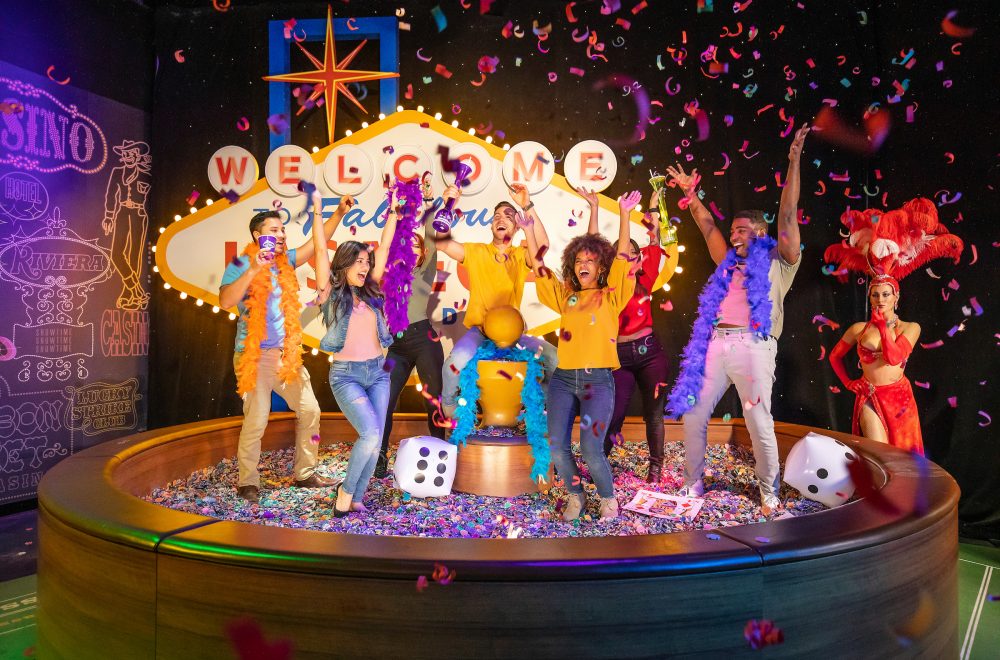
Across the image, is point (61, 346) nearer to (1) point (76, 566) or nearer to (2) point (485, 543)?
(1) point (76, 566)

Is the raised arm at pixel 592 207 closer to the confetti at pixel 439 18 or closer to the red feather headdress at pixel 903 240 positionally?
the red feather headdress at pixel 903 240

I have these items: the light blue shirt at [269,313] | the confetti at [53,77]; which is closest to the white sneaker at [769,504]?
the light blue shirt at [269,313]

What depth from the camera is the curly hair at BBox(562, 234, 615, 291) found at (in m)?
3.05

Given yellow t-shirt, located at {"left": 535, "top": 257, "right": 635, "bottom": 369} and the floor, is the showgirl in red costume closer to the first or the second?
the floor

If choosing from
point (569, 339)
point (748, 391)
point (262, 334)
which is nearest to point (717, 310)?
point (748, 391)

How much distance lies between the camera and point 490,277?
12.0 ft

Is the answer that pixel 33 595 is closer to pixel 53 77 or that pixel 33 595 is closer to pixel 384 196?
pixel 384 196

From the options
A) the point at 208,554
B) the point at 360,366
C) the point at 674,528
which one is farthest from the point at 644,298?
the point at 208,554

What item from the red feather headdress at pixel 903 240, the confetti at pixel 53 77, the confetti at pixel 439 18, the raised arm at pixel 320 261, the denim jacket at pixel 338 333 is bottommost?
the denim jacket at pixel 338 333

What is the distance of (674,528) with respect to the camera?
2.87 metres

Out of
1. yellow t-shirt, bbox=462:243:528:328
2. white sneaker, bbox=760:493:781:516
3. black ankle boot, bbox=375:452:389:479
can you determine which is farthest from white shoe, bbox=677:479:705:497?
black ankle boot, bbox=375:452:389:479

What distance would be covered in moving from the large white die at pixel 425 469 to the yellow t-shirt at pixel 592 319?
81 cm

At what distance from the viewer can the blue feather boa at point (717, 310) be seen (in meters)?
3.18

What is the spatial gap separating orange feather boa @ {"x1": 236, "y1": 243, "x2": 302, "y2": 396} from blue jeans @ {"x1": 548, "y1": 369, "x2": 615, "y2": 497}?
1.39 meters
